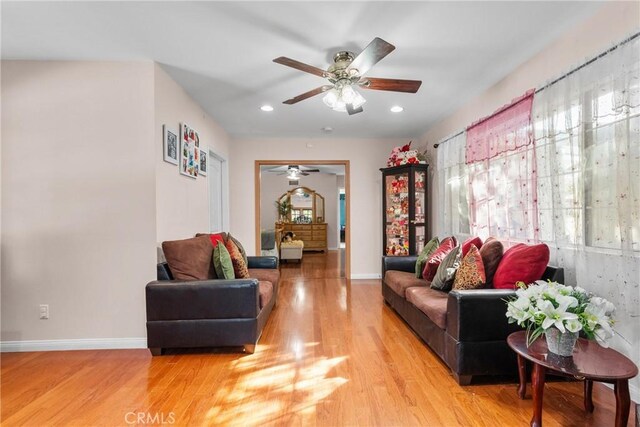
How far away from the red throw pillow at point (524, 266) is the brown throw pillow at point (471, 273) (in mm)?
131

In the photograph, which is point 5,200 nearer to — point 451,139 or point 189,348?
point 189,348

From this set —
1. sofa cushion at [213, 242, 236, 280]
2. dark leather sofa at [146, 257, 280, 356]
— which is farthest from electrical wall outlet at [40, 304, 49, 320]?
sofa cushion at [213, 242, 236, 280]

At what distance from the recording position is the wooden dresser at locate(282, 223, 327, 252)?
351 inches

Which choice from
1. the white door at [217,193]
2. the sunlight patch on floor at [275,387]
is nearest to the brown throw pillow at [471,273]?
the sunlight patch on floor at [275,387]

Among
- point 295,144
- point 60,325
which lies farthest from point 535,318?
point 295,144

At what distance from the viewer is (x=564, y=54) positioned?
7.26 feet

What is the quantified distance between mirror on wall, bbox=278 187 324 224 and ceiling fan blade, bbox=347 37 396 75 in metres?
7.12

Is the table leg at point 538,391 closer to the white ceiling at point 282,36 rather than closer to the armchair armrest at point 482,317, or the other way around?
the armchair armrest at point 482,317

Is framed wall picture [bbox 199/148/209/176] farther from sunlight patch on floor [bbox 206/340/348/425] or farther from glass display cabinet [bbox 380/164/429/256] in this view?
glass display cabinet [bbox 380/164/429/256]

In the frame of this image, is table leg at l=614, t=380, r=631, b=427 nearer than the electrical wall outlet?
Yes

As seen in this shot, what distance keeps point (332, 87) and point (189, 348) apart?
253cm

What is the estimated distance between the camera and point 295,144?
518 centimetres

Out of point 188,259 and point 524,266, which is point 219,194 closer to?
point 188,259

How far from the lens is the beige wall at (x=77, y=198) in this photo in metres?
2.52
